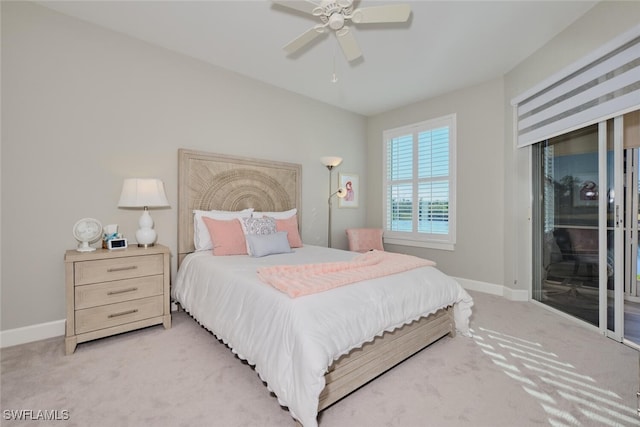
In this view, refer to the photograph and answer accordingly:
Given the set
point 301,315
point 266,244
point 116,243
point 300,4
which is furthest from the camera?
point 266,244

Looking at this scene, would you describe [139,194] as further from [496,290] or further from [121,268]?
[496,290]

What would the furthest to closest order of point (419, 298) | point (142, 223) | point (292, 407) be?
point (142, 223) < point (419, 298) < point (292, 407)

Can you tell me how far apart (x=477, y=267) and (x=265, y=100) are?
3673 mm

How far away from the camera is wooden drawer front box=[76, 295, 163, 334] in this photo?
219 cm

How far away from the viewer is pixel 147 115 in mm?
2879

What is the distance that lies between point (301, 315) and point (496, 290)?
3.30m

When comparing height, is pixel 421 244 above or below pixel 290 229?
below

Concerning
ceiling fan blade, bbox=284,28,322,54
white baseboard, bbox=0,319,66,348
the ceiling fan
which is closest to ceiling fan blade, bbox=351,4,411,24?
the ceiling fan

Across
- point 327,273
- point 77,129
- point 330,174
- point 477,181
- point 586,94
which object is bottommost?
point 327,273

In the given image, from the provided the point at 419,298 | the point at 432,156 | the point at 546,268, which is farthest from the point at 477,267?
the point at 419,298

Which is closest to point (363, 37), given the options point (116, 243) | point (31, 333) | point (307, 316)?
point (307, 316)

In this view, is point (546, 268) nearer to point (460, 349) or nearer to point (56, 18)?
point (460, 349)

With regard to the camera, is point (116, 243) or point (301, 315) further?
point (116, 243)

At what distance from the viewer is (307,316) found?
1.46 meters
